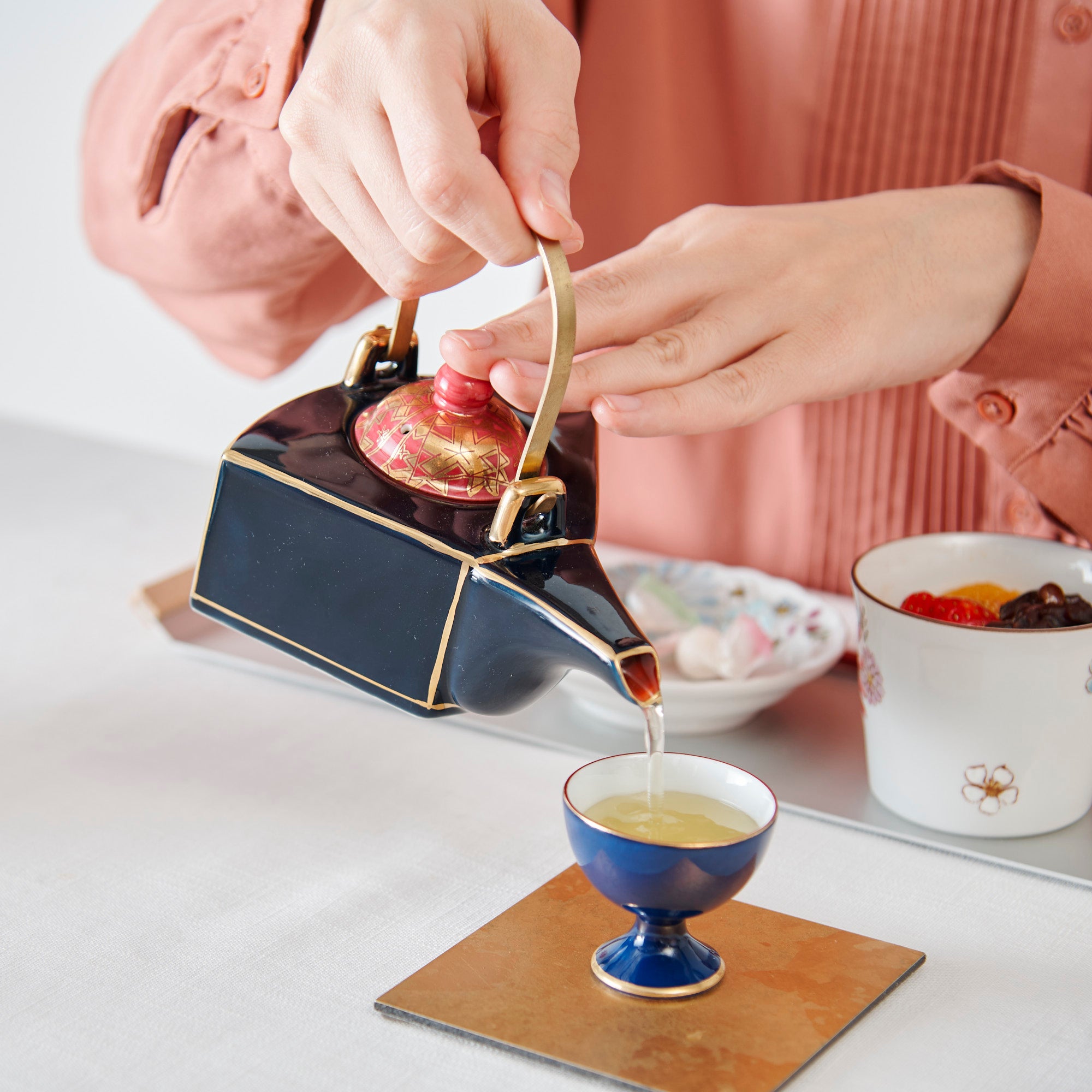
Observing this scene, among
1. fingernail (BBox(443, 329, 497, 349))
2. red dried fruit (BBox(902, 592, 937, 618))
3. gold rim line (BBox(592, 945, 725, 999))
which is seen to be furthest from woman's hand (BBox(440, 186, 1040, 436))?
gold rim line (BBox(592, 945, 725, 999))

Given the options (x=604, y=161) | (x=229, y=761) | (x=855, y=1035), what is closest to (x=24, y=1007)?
(x=229, y=761)

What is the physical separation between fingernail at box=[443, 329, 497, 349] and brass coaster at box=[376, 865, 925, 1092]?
0.76ft

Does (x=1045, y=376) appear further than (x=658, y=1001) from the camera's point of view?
Yes

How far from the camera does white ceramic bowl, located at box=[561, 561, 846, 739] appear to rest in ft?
2.02

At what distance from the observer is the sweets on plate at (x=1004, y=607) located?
54cm

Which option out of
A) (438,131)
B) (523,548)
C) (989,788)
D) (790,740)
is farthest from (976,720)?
(438,131)

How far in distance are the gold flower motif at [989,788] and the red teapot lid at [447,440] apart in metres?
0.26

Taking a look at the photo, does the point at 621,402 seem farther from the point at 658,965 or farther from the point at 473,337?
the point at 658,965

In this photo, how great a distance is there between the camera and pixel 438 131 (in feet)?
1.40

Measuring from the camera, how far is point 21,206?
182 centimetres

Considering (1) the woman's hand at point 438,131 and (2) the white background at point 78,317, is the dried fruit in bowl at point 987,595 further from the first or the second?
(2) the white background at point 78,317

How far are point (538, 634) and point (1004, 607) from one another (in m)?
0.27

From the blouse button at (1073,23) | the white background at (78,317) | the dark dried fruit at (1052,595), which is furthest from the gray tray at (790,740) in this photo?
the white background at (78,317)

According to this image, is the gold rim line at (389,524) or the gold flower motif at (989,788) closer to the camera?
the gold rim line at (389,524)
